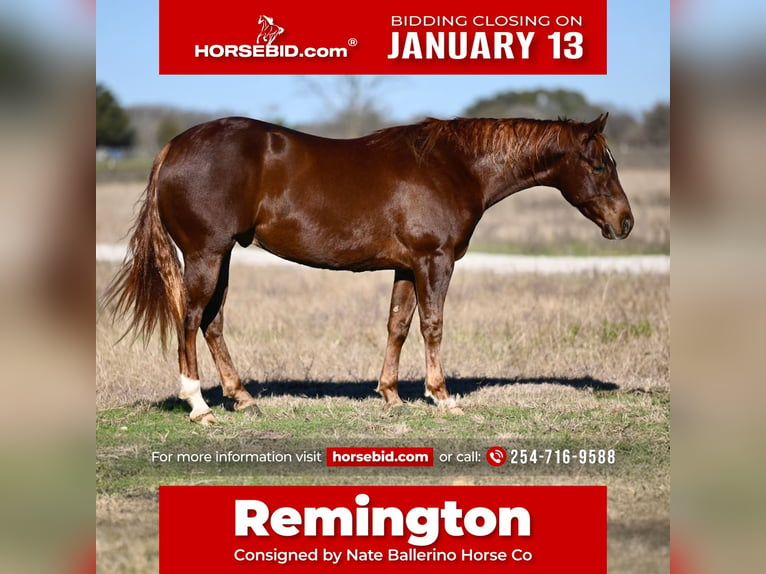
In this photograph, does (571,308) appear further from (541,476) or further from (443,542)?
(443,542)

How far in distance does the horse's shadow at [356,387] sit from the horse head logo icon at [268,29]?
10.6ft

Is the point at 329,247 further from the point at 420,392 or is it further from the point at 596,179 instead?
the point at 596,179

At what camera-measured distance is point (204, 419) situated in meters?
6.89

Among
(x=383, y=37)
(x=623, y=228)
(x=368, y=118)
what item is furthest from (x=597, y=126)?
(x=368, y=118)

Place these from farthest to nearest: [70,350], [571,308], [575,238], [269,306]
Result: [575,238], [269,306], [571,308], [70,350]

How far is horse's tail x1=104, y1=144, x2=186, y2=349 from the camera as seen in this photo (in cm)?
695

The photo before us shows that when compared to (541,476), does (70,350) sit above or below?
above

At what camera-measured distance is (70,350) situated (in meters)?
3.59

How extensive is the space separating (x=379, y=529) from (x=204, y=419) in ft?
10.1

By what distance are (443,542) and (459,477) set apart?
1.48 meters

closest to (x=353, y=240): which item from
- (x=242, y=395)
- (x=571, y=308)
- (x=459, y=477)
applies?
(x=242, y=395)

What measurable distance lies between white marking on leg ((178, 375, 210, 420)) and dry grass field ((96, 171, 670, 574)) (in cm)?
18

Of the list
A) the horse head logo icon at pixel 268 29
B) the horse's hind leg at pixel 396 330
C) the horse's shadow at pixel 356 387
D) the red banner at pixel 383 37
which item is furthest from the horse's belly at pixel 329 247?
the horse head logo icon at pixel 268 29

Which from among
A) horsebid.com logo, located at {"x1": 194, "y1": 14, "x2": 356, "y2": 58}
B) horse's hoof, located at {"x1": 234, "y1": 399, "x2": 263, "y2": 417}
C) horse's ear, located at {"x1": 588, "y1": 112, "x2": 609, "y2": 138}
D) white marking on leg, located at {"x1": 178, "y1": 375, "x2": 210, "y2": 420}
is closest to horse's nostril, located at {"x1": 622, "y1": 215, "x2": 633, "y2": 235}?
horse's ear, located at {"x1": 588, "y1": 112, "x2": 609, "y2": 138}
